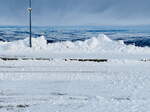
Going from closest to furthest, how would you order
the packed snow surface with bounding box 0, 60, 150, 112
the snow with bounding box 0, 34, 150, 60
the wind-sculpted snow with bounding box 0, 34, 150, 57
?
the packed snow surface with bounding box 0, 60, 150, 112, the snow with bounding box 0, 34, 150, 60, the wind-sculpted snow with bounding box 0, 34, 150, 57

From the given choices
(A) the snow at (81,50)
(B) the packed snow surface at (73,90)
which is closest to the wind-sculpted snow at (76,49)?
(A) the snow at (81,50)

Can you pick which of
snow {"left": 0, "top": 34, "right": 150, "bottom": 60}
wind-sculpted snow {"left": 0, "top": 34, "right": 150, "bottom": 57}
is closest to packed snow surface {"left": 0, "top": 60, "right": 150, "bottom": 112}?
snow {"left": 0, "top": 34, "right": 150, "bottom": 60}

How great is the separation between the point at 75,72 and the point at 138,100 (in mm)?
6988

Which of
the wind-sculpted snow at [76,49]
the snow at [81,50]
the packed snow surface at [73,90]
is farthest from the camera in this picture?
the wind-sculpted snow at [76,49]

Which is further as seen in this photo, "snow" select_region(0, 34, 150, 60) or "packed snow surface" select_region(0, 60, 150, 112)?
"snow" select_region(0, 34, 150, 60)

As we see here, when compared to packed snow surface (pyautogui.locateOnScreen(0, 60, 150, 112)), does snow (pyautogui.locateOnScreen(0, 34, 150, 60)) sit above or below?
below

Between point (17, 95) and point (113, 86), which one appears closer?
point (17, 95)

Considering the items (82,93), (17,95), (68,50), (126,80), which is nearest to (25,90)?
(17,95)

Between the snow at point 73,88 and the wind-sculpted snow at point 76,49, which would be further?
the wind-sculpted snow at point 76,49

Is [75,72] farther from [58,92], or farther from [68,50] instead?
[68,50]

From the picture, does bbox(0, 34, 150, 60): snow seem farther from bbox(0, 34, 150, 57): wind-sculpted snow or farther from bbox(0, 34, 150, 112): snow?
bbox(0, 34, 150, 112): snow

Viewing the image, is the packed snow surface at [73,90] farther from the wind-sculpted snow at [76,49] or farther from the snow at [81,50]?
the wind-sculpted snow at [76,49]

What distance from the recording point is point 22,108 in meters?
10.7

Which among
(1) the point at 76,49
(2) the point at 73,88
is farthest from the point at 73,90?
(1) the point at 76,49
